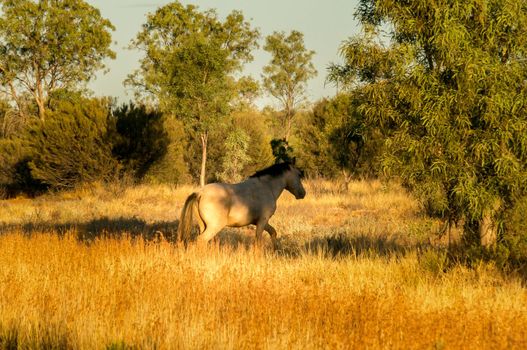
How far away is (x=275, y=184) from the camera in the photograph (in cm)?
1263

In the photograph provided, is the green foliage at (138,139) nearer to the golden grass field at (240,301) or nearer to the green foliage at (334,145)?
the green foliage at (334,145)

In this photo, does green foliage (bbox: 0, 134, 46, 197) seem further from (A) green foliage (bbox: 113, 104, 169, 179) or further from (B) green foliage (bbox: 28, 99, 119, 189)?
(A) green foliage (bbox: 113, 104, 169, 179)

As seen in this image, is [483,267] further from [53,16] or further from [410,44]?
[53,16]

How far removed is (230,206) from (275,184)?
1.37m

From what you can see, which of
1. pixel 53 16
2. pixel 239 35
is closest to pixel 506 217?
pixel 53 16

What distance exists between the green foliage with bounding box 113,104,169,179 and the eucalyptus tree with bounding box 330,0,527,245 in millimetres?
23357

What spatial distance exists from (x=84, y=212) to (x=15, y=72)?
2587 centimetres

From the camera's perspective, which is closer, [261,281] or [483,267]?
[261,281]

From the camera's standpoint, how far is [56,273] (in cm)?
855

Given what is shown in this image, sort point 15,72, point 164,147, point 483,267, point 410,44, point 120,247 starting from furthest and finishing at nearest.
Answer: point 15,72
point 164,147
point 120,247
point 410,44
point 483,267

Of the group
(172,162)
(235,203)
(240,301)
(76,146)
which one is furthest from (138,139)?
(240,301)

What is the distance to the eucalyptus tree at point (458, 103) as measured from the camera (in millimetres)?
8586

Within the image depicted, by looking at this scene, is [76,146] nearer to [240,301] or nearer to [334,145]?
[334,145]

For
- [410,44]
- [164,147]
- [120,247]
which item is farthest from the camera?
[164,147]
